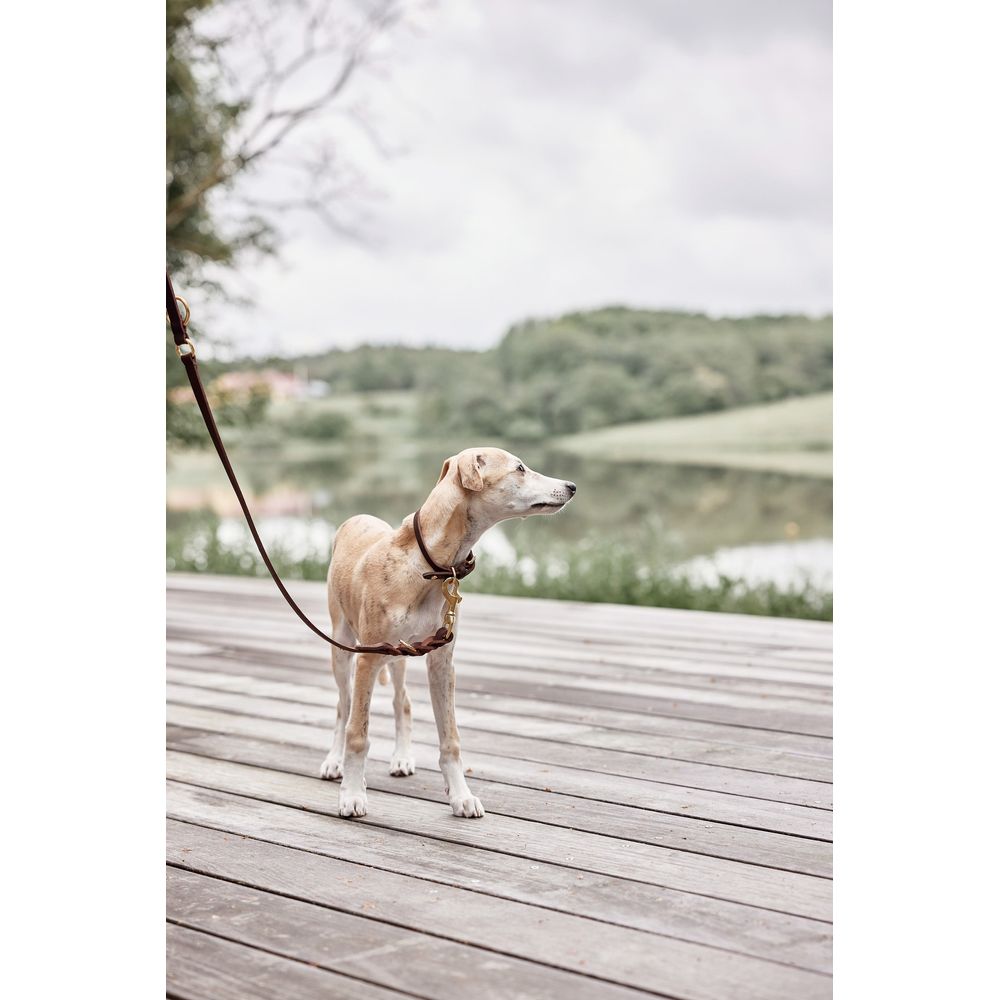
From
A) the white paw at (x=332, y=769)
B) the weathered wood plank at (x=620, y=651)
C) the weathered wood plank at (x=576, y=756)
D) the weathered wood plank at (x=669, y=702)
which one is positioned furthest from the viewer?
the weathered wood plank at (x=620, y=651)

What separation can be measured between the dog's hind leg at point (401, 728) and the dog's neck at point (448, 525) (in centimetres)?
46

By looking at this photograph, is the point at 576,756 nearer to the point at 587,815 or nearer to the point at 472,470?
the point at 587,815

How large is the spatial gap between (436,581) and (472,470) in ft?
0.80

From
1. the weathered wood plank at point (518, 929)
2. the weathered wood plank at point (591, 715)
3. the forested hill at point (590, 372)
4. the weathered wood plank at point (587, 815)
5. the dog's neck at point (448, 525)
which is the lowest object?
the weathered wood plank at point (518, 929)

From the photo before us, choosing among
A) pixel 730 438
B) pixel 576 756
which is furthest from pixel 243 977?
pixel 730 438

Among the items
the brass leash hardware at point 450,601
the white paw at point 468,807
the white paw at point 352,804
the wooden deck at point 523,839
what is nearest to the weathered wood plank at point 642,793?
the wooden deck at point 523,839

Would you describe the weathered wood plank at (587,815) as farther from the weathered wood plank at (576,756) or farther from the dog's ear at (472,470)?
the dog's ear at (472,470)

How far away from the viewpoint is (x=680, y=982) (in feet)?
5.56

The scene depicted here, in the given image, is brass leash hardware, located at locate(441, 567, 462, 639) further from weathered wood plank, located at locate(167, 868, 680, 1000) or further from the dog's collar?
weathered wood plank, located at locate(167, 868, 680, 1000)

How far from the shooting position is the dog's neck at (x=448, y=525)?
7.99 feet

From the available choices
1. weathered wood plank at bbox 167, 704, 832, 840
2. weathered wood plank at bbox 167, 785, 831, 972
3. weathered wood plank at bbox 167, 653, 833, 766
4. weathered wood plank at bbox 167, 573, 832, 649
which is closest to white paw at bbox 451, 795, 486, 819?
weathered wood plank at bbox 167, 785, 831, 972

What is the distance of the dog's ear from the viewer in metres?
2.38
